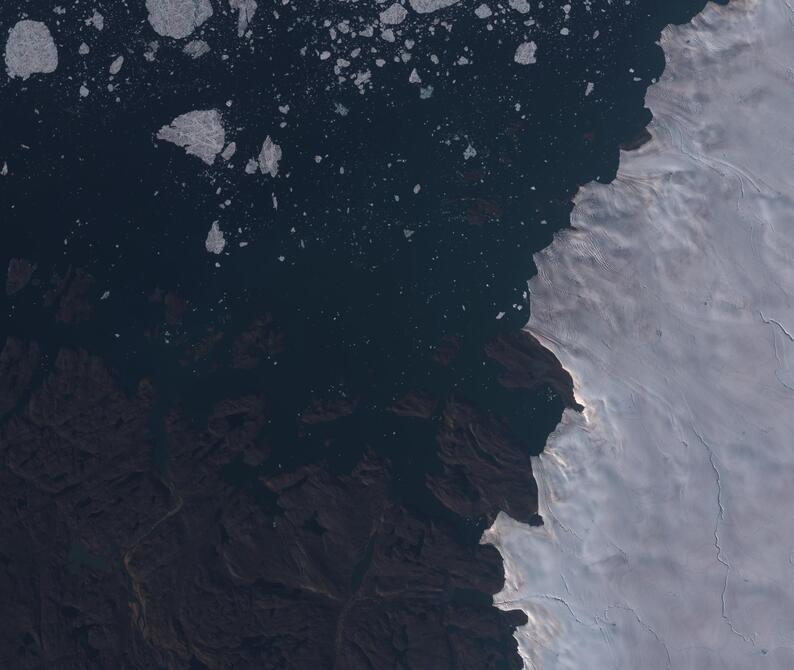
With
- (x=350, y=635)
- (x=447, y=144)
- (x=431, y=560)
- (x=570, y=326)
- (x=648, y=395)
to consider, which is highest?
(x=447, y=144)

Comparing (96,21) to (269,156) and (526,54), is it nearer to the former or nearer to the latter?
Result: (269,156)

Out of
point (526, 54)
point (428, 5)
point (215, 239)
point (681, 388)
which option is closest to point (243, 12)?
point (428, 5)

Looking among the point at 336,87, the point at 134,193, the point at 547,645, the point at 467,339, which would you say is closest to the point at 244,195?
the point at 134,193

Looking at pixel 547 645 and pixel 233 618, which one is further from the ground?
pixel 233 618

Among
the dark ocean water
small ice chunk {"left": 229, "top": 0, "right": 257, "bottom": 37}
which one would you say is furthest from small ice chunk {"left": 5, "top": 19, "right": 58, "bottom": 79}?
small ice chunk {"left": 229, "top": 0, "right": 257, "bottom": 37}

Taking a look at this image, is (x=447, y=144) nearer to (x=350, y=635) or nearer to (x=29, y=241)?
(x=29, y=241)

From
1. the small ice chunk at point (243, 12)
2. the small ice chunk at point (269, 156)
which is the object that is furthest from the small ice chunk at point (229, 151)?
the small ice chunk at point (243, 12)

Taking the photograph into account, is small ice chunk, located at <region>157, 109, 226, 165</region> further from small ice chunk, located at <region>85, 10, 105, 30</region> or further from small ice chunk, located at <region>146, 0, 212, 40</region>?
small ice chunk, located at <region>85, 10, 105, 30</region>
